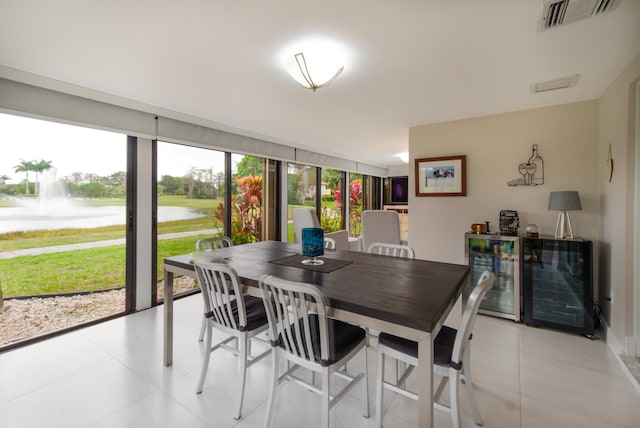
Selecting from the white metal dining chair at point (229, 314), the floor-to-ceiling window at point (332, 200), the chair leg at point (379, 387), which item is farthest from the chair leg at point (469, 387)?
the floor-to-ceiling window at point (332, 200)

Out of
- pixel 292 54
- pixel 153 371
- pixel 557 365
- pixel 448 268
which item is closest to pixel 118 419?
pixel 153 371

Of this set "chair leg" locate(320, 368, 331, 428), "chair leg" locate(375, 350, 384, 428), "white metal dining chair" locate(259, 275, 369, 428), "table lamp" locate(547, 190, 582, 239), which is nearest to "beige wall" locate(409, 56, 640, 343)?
"table lamp" locate(547, 190, 582, 239)

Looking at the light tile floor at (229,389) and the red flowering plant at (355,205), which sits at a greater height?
the red flowering plant at (355,205)

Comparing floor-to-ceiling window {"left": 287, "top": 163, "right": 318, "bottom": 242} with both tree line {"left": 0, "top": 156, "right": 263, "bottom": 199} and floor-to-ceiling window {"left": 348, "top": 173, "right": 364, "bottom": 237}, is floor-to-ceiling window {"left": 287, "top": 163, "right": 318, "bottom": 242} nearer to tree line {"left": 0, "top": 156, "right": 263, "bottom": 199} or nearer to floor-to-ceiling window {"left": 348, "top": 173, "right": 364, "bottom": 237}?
tree line {"left": 0, "top": 156, "right": 263, "bottom": 199}

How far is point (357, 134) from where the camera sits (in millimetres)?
4285

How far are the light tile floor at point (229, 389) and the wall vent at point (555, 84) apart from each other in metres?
2.30

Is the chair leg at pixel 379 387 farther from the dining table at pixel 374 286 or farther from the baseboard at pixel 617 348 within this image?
the baseboard at pixel 617 348

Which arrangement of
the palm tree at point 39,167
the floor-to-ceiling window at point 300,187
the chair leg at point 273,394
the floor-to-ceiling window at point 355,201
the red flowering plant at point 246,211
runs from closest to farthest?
the chair leg at point 273,394 < the palm tree at point 39,167 < the red flowering plant at point 246,211 < the floor-to-ceiling window at point 300,187 < the floor-to-ceiling window at point 355,201

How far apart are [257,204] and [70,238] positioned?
2.41 m

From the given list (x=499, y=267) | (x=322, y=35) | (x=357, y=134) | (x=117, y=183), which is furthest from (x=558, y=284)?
(x=117, y=183)

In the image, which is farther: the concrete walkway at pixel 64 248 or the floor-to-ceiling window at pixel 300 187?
the floor-to-ceiling window at pixel 300 187

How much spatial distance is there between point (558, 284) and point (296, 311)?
2869 mm

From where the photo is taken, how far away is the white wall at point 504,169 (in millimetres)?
2889

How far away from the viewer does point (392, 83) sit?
245cm
